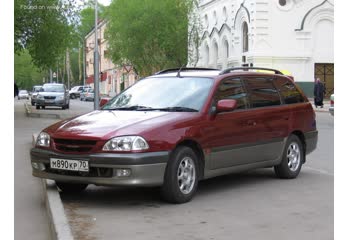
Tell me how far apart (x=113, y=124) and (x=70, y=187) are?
129cm

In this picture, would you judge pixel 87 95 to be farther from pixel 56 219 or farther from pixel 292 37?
pixel 56 219

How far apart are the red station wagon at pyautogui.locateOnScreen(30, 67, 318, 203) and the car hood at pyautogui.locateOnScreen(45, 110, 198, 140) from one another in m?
0.01

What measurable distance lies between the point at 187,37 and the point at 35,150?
44252mm

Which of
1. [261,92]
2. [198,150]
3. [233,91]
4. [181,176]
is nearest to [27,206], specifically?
[181,176]

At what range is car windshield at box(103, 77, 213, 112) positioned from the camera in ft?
→ 26.0

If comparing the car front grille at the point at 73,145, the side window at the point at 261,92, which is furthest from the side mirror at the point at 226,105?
the car front grille at the point at 73,145

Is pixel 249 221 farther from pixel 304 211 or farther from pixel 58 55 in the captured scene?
pixel 58 55

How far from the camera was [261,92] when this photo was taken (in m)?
9.05

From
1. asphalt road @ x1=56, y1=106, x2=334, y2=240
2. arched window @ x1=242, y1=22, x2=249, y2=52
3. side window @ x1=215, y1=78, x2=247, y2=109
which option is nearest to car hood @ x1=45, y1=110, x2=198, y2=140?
side window @ x1=215, y1=78, x2=247, y2=109

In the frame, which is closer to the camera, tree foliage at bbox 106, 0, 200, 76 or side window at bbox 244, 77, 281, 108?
side window at bbox 244, 77, 281, 108

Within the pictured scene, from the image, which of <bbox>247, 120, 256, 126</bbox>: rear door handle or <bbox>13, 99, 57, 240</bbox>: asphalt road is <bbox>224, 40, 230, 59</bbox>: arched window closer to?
<bbox>13, 99, 57, 240</bbox>: asphalt road

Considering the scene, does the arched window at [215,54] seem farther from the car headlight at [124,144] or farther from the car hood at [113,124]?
the car headlight at [124,144]

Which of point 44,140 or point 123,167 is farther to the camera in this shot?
point 44,140

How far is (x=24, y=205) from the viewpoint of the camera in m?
7.57
